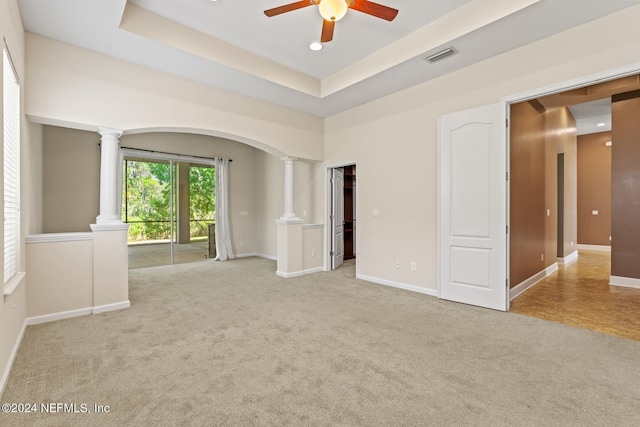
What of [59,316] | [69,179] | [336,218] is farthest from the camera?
[336,218]

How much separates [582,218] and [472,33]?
27.6ft

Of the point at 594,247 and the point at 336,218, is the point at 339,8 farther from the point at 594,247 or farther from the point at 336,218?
the point at 594,247

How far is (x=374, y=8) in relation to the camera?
2.66 meters

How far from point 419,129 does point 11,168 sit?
466cm

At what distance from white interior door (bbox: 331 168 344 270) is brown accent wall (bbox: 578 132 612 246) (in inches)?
291

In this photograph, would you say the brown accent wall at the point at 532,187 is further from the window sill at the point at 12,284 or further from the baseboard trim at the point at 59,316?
the baseboard trim at the point at 59,316

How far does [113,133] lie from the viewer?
3760mm

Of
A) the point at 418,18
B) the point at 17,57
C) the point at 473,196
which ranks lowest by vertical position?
the point at 473,196

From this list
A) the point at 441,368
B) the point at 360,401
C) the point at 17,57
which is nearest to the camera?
the point at 360,401

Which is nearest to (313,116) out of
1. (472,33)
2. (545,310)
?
(472,33)

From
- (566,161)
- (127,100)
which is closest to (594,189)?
(566,161)

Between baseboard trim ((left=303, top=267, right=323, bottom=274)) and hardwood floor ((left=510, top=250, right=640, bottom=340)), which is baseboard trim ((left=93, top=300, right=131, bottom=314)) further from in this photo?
hardwood floor ((left=510, top=250, right=640, bottom=340))

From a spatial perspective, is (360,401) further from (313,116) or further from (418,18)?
(313,116)

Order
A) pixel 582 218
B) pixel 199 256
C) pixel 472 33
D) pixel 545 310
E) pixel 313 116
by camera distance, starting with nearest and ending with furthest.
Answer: pixel 472 33
pixel 545 310
pixel 313 116
pixel 199 256
pixel 582 218
